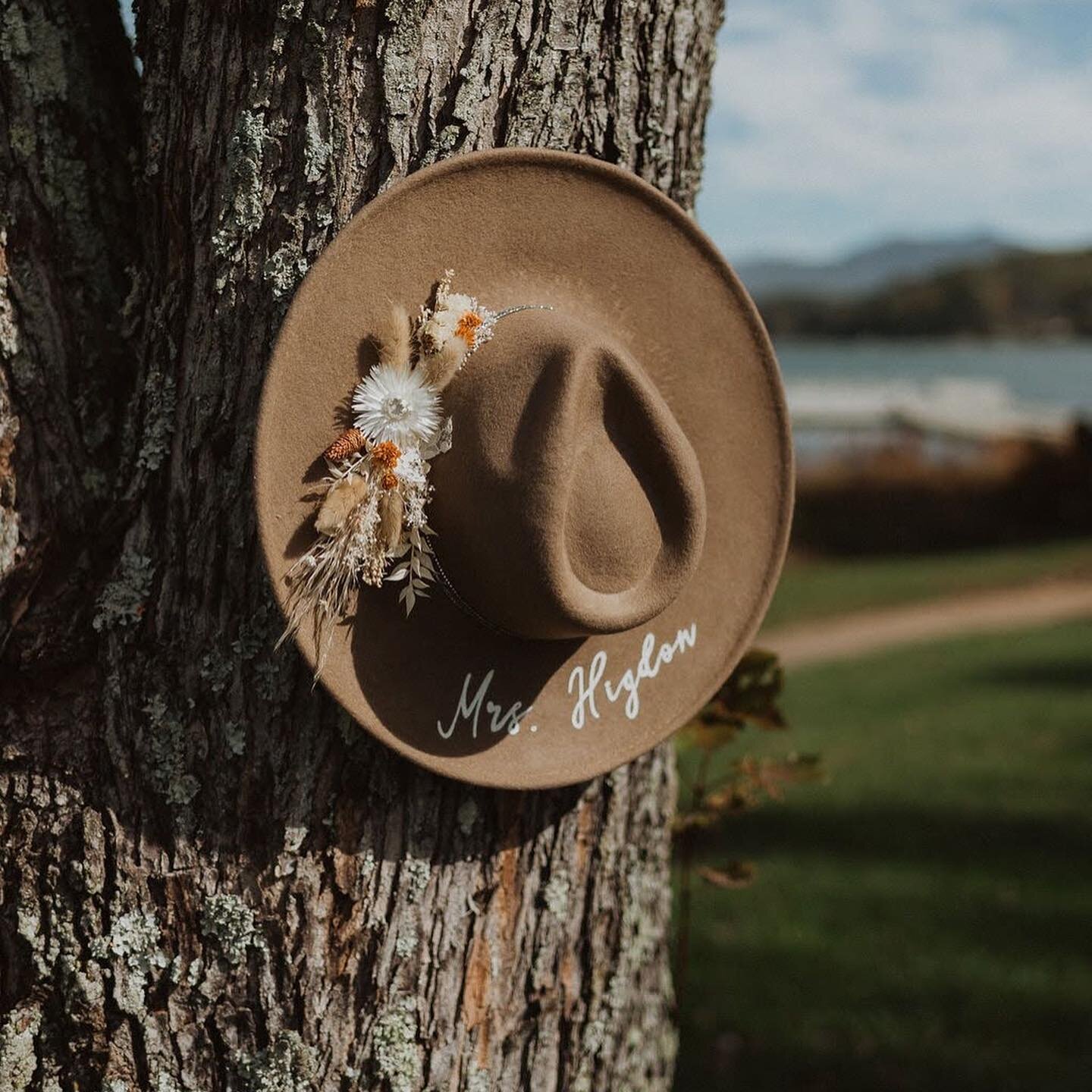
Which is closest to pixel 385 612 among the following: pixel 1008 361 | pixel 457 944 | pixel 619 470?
pixel 619 470

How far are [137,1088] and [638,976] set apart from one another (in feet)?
2.89

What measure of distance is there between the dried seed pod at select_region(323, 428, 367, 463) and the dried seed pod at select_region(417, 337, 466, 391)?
119 mm

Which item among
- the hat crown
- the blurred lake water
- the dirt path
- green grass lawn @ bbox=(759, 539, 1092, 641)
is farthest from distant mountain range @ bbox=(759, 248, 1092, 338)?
the hat crown

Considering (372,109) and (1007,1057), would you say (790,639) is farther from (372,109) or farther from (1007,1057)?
(372,109)

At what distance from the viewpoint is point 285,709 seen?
176 centimetres

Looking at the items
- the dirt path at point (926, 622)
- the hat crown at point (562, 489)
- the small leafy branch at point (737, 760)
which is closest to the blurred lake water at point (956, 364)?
the dirt path at point (926, 622)

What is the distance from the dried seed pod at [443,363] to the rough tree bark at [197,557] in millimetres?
235

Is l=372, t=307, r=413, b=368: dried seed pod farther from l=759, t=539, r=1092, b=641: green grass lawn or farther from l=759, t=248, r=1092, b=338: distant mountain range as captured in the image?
l=759, t=248, r=1092, b=338: distant mountain range

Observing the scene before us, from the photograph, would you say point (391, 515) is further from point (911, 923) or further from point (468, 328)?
point (911, 923)

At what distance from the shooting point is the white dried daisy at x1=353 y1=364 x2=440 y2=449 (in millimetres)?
1622

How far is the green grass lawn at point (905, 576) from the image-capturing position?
Result: 47.4 ft

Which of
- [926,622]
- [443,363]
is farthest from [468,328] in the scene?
[926,622]

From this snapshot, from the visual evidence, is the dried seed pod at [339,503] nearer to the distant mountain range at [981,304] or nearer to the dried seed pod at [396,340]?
the dried seed pod at [396,340]

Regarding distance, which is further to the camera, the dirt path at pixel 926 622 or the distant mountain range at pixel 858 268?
the distant mountain range at pixel 858 268
